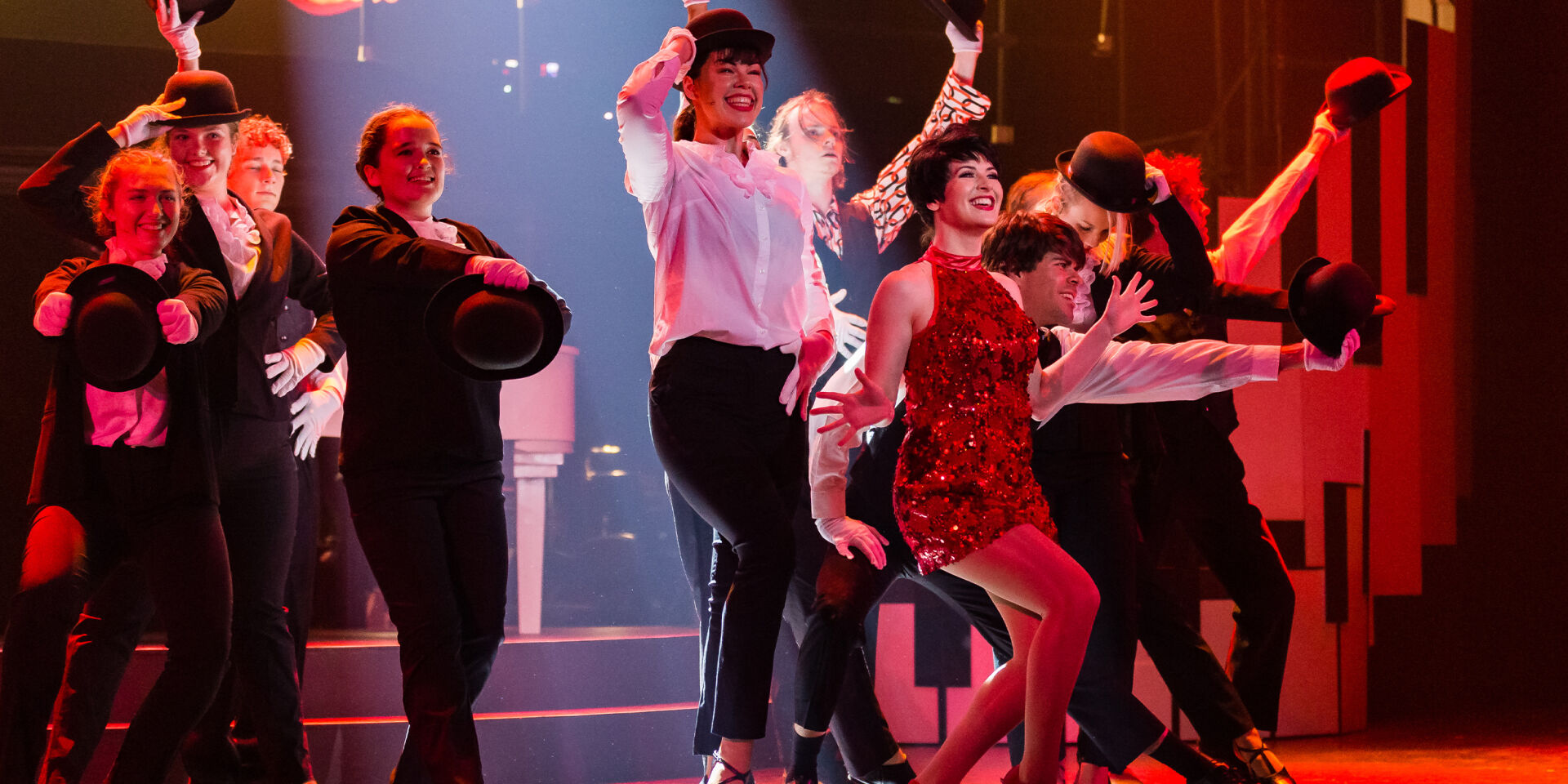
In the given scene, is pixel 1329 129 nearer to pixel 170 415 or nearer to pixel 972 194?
pixel 972 194

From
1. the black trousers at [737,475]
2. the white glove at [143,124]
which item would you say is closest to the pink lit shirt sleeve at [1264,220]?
the black trousers at [737,475]

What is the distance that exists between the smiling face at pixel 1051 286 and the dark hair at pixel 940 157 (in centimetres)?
34

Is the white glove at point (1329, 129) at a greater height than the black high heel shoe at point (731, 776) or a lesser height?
greater

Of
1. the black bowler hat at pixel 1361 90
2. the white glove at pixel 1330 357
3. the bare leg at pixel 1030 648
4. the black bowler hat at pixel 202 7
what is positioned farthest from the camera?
the black bowler hat at pixel 1361 90

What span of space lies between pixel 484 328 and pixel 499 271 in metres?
0.13

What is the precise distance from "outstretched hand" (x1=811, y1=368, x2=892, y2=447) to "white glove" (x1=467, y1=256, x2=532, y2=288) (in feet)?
2.14

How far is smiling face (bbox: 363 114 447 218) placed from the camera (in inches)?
104

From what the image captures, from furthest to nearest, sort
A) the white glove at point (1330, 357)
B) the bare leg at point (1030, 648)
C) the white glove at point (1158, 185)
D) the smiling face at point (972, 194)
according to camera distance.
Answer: the white glove at point (1158, 185) → the white glove at point (1330, 357) → the smiling face at point (972, 194) → the bare leg at point (1030, 648)

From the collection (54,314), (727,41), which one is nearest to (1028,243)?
(727,41)

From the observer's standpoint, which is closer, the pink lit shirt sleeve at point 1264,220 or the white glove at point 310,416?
the white glove at point 310,416

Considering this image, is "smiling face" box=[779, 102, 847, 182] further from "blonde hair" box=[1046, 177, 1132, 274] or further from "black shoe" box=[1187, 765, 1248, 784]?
"black shoe" box=[1187, 765, 1248, 784]

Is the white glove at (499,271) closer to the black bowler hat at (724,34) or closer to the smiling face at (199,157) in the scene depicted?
the black bowler hat at (724,34)

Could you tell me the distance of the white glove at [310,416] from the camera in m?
3.53

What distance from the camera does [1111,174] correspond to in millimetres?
3154
